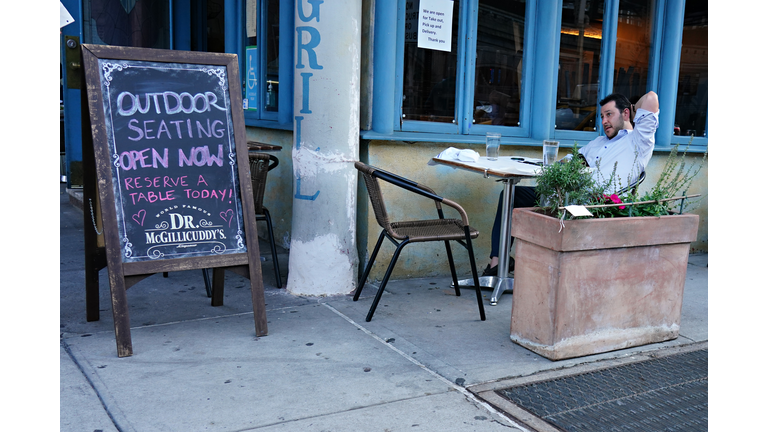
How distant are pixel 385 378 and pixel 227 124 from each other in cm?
165

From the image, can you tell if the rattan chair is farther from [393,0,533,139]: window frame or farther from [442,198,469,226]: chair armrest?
[393,0,533,139]: window frame

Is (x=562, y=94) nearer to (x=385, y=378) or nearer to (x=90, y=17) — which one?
(x=385, y=378)

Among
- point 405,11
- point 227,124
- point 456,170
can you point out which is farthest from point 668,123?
point 227,124

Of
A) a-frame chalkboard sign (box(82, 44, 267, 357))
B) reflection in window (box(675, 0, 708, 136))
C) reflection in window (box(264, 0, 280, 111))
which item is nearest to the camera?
a-frame chalkboard sign (box(82, 44, 267, 357))

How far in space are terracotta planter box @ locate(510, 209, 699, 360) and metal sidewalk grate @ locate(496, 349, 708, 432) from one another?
24 centimetres

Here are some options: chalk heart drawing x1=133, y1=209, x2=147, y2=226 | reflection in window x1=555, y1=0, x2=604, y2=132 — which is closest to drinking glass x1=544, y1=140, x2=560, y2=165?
reflection in window x1=555, y1=0, x2=604, y2=132

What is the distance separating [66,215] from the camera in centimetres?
724

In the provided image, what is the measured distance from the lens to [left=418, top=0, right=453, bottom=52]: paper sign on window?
505 centimetres

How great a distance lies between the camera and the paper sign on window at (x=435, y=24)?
16.6 ft

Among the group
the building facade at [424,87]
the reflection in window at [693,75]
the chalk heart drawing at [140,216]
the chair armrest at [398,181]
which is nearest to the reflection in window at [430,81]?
the building facade at [424,87]

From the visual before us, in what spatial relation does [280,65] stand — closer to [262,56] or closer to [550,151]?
[262,56]

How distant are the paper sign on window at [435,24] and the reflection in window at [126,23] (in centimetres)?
386

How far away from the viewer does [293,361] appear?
10.9 ft

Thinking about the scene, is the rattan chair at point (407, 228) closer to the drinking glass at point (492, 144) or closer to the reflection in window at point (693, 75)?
the drinking glass at point (492, 144)
